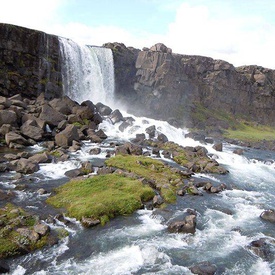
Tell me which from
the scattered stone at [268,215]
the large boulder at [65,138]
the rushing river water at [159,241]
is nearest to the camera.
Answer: the rushing river water at [159,241]

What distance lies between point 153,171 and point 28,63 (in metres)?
35.6

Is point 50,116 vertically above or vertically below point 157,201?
above

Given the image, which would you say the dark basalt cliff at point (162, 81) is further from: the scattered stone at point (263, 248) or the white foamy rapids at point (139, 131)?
the scattered stone at point (263, 248)

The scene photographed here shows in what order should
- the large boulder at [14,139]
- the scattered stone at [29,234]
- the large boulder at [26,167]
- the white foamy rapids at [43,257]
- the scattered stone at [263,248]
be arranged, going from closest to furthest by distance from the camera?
the white foamy rapids at [43,257], the scattered stone at [29,234], the scattered stone at [263,248], the large boulder at [26,167], the large boulder at [14,139]

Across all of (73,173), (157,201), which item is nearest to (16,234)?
(157,201)

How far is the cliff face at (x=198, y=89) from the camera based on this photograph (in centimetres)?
8550

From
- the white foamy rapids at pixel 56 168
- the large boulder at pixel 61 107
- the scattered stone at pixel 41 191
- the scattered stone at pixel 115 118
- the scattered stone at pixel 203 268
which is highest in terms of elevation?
the large boulder at pixel 61 107

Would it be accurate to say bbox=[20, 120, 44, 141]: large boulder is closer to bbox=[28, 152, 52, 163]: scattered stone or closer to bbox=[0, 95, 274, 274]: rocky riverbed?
bbox=[0, 95, 274, 274]: rocky riverbed

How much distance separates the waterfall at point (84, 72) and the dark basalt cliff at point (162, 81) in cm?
179

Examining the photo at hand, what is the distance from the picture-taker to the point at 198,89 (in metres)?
99.2

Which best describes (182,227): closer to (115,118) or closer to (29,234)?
(29,234)

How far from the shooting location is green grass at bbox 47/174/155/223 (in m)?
19.3

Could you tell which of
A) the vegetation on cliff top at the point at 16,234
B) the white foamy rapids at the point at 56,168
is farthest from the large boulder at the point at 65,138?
the vegetation on cliff top at the point at 16,234

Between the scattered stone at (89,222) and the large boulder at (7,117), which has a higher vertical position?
the large boulder at (7,117)
